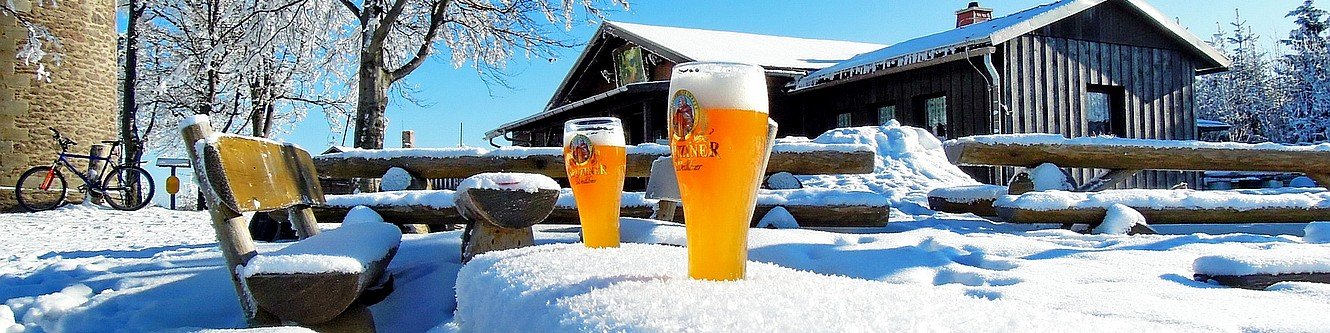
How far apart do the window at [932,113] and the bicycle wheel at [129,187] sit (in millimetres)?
12174

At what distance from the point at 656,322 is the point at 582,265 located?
41 cm

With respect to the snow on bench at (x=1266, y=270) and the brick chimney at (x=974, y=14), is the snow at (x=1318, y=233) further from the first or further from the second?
the brick chimney at (x=974, y=14)

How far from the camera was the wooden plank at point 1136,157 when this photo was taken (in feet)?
18.7

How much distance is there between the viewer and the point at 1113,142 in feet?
20.6

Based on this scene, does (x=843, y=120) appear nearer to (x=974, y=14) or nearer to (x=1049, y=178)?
(x=974, y=14)

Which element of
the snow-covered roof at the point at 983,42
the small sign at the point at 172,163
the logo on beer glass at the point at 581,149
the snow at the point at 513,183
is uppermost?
the snow-covered roof at the point at 983,42

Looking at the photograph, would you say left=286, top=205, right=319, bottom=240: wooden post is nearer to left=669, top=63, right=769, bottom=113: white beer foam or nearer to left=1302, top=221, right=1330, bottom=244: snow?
left=669, top=63, right=769, bottom=113: white beer foam

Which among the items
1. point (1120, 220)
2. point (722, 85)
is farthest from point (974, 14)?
point (722, 85)

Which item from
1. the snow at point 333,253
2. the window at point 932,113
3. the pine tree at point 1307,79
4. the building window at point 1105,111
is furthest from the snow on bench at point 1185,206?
the pine tree at point 1307,79

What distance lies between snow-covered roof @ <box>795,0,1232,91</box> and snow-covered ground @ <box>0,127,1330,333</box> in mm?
4934

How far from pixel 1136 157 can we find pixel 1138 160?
4cm

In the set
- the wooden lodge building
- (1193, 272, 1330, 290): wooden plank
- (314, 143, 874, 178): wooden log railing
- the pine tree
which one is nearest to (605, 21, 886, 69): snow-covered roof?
the wooden lodge building

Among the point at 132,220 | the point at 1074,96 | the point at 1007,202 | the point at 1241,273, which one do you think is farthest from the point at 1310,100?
the point at 132,220

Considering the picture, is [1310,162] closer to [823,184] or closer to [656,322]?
[823,184]
